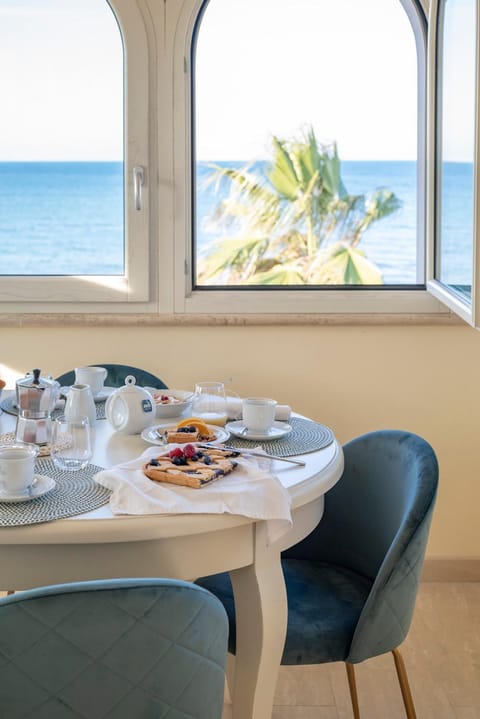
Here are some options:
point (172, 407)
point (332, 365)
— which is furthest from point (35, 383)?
point (332, 365)

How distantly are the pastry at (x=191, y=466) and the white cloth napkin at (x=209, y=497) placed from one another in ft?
0.04

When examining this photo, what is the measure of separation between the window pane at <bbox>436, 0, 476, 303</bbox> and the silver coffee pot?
1093mm

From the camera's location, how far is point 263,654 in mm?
1669

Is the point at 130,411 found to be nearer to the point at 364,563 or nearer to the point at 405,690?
the point at 364,563

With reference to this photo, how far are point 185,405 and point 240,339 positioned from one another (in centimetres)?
91

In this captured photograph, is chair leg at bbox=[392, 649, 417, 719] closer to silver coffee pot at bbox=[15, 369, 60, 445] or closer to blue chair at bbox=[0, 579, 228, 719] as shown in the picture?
blue chair at bbox=[0, 579, 228, 719]

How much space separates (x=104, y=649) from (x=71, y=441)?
0.63 metres

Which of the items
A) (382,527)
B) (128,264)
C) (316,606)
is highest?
(128,264)

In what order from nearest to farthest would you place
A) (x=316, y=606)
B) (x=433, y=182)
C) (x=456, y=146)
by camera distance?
(x=316, y=606), (x=456, y=146), (x=433, y=182)

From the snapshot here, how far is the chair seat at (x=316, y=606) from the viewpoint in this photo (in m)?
1.76

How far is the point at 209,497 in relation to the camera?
1586mm

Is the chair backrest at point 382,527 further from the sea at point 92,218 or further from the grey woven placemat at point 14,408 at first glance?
the sea at point 92,218

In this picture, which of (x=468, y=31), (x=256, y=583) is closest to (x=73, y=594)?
(x=256, y=583)

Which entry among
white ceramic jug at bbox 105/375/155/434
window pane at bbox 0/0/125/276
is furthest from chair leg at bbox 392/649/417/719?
window pane at bbox 0/0/125/276
